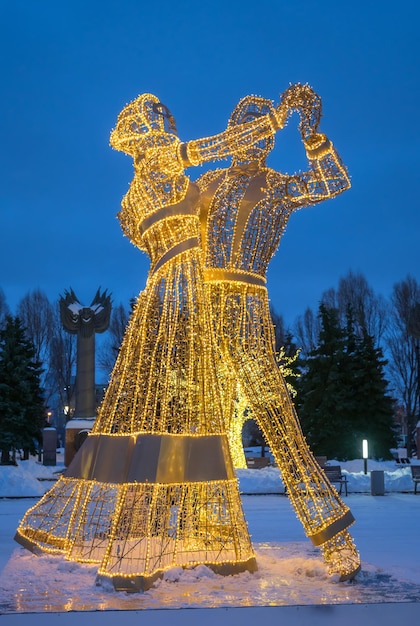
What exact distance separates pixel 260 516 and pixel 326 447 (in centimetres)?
1258

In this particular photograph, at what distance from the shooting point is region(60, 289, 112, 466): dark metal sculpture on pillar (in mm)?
21848

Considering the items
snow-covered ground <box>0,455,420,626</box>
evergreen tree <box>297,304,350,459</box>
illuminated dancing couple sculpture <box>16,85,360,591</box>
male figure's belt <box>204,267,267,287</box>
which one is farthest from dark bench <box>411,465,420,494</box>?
male figure's belt <box>204,267,267,287</box>

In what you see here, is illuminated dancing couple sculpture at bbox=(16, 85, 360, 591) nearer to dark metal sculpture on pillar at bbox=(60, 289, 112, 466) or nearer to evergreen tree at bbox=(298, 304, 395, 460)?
dark metal sculpture on pillar at bbox=(60, 289, 112, 466)

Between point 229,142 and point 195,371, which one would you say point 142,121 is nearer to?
point 229,142

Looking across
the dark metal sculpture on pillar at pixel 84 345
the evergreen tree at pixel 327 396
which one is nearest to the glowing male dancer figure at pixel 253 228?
the dark metal sculpture on pillar at pixel 84 345

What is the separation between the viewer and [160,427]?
5609mm

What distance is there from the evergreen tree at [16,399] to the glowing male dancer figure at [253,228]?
717 inches

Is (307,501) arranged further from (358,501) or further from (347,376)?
(347,376)

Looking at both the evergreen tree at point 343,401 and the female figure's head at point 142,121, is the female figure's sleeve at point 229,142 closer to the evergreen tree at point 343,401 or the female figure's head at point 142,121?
the female figure's head at point 142,121

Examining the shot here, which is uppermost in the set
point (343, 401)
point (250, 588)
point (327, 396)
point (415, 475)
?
point (327, 396)

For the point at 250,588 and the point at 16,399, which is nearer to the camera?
the point at 250,588

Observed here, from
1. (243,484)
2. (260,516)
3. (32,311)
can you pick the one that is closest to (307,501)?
(260,516)

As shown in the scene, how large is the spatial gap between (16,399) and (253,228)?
19.2 m

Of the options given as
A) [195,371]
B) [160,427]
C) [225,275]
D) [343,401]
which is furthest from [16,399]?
[160,427]
